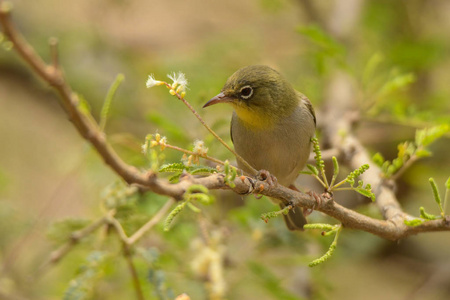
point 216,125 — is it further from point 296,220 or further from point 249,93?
point 296,220

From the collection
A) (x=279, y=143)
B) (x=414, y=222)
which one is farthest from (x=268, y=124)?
(x=414, y=222)

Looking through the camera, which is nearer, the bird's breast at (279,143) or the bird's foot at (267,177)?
the bird's foot at (267,177)

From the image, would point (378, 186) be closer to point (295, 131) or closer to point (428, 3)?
point (295, 131)

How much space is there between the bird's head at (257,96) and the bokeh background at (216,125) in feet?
0.65

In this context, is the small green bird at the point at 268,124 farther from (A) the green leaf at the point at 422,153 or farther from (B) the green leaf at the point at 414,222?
(B) the green leaf at the point at 414,222

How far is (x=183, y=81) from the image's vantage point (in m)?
1.86

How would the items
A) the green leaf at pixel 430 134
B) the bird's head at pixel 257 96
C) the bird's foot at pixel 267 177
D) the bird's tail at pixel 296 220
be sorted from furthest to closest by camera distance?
the bird's tail at pixel 296 220 → the bird's head at pixel 257 96 → the green leaf at pixel 430 134 → the bird's foot at pixel 267 177

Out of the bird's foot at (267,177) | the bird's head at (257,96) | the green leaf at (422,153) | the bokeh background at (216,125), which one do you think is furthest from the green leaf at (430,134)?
the bird's foot at (267,177)

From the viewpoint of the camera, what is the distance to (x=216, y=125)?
132 inches

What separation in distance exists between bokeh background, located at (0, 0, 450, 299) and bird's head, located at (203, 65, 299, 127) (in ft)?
0.65

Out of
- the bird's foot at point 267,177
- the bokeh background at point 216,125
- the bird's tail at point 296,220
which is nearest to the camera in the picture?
the bird's foot at point 267,177

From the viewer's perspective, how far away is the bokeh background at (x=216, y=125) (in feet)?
11.6

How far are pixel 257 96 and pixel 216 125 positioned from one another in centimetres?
43

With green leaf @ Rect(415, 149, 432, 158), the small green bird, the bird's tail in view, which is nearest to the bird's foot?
the small green bird
